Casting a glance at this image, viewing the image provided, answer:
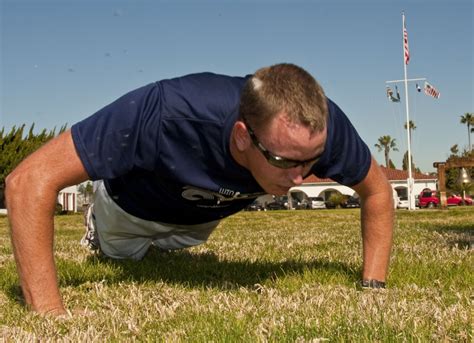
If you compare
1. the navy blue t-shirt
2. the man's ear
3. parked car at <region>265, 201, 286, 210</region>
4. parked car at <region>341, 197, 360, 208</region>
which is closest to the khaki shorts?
the navy blue t-shirt

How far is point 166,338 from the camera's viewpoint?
3.18 metres

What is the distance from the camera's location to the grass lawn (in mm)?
3262

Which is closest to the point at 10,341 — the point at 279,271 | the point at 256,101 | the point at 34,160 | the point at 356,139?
the point at 34,160

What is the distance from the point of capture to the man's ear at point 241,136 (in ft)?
12.5

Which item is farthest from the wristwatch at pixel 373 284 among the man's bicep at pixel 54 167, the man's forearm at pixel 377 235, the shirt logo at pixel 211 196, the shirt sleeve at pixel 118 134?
the man's bicep at pixel 54 167

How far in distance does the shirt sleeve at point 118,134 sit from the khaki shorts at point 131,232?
196 centimetres

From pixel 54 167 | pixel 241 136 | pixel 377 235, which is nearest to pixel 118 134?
pixel 54 167

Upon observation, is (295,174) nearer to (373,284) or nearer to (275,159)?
(275,159)

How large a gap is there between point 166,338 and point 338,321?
985 mm

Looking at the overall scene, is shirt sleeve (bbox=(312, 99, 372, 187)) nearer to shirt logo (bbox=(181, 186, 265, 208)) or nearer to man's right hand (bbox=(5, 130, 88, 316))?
shirt logo (bbox=(181, 186, 265, 208))

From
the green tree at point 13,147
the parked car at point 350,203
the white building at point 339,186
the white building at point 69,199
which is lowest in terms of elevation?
the white building at point 339,186

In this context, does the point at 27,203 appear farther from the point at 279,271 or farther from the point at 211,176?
the point at 279,271

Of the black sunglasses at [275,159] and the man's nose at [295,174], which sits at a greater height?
the black sunglasses at [275,159]

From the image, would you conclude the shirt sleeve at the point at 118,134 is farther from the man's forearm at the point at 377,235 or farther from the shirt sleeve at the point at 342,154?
the man's forearm at the point at 377,235
